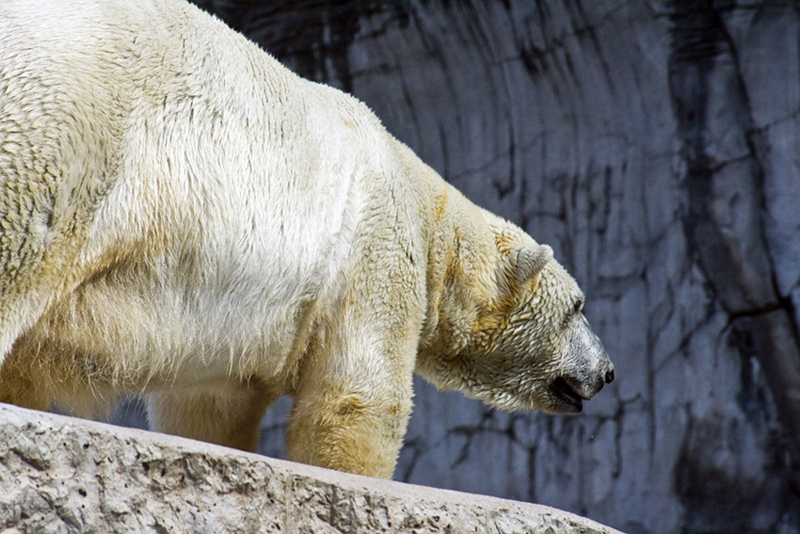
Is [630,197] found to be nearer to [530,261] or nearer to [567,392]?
[567,392]

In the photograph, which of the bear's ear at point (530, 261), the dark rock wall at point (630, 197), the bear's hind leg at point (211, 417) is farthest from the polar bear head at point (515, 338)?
the dark rock wall at point (630, 197)

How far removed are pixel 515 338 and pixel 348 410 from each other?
0.96 meters

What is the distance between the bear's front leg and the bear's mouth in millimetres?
1047

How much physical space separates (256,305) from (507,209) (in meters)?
3.08

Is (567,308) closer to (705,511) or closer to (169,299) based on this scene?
(169,299)

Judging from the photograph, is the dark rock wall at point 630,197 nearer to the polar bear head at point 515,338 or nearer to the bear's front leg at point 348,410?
the polar bear head at point 515,338

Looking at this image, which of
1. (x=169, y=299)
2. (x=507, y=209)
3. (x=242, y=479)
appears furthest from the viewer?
(x=507, y=209)

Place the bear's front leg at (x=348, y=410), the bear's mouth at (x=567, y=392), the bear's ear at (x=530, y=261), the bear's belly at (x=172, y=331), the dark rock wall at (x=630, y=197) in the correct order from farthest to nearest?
1. the dark rock wall at (x=630, y=197)
2. the bear's mouth at (x=567, y=392)
3. the bear's ear at (x=530, y=261)
4. the bear's front leg at (x=348, y=410)
5. the bear's belly at (x=172, y=331)

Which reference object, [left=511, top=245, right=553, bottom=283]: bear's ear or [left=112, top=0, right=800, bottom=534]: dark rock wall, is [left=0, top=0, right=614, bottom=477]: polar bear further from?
[left=112, top=0, right=800, bottom=534]: dark rock wall

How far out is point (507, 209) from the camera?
207 inches

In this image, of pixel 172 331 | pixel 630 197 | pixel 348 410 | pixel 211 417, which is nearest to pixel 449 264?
pixel 348 410

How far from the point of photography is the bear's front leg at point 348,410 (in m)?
2.54

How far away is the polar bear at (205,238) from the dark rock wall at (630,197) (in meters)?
2.16

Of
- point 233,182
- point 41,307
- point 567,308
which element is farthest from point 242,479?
point 567,308
